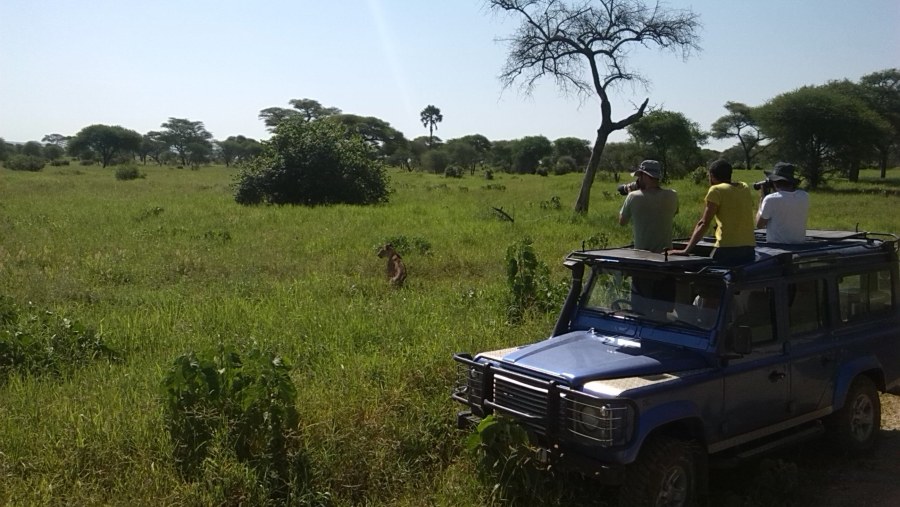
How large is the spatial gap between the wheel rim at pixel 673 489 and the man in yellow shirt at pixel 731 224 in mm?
1551

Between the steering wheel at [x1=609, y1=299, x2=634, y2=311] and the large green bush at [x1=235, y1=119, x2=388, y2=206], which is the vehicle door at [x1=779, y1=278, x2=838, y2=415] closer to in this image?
the steering wheel at [x1=609, y1=299, x2=634, y2=311]

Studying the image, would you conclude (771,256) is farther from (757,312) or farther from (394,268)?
(394,268)

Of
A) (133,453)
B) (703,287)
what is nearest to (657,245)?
(703,287)

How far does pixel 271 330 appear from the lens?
287 inches

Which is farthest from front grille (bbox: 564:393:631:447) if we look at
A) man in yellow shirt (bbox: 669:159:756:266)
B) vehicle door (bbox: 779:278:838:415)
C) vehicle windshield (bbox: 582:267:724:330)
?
vehicle door (bbox: 779:278:838:415)

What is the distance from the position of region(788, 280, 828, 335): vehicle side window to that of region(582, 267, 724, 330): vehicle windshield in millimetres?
809

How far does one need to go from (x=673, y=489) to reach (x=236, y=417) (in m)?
2.86

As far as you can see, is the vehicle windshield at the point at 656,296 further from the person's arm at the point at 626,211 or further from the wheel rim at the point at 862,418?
the wheel rim at the point at 862,418

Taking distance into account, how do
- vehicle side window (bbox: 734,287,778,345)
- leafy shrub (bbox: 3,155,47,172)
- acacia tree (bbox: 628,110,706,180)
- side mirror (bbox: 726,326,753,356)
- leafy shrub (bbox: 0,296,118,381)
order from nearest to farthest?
side mirror (bbox: 726,326,753,356) → vehicle side window (bbox: 734,287,778,345) → leafy shrub (bbox: 0,296,118,381) → acacia tree (bbox: 628,110,706,180) → leafy shrub (bbox: 3,155,47,172)

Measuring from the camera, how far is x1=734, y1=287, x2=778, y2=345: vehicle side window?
467 cm

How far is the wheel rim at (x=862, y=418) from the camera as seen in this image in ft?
18.3

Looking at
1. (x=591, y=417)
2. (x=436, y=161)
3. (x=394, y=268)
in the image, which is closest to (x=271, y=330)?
(x=394, y=268)

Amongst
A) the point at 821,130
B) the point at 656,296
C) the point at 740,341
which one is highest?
the point at 821,130

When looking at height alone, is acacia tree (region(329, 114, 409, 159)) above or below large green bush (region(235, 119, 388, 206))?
above
